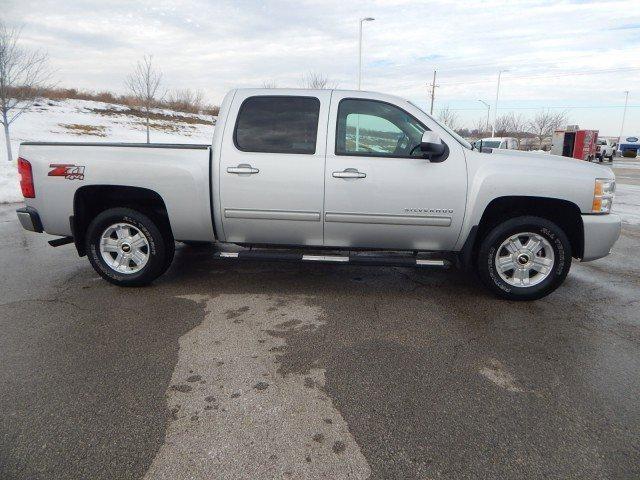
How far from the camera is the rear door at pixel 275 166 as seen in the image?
4273 mm

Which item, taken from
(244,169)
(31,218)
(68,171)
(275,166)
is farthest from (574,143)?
(31,218)

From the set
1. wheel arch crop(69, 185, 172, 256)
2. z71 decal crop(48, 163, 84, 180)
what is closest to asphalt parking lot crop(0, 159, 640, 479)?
wheel arch crop(69, 185, 172, 256)

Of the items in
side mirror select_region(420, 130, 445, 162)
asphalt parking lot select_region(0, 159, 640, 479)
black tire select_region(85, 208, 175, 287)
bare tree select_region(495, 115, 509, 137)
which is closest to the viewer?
asphalt parking lot select_region(0, 159, 640, 479)

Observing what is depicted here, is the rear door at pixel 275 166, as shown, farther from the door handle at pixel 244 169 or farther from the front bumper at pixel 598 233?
the front bumper at pixel 598 233

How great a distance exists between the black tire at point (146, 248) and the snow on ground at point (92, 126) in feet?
41.4

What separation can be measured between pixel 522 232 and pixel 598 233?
2.15 ft

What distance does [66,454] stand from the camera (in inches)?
89.5

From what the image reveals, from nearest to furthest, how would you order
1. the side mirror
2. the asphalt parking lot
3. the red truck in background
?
the asphalt parking lot
the side mirror
the red truck in background

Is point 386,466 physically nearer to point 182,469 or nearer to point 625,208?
point 182,469

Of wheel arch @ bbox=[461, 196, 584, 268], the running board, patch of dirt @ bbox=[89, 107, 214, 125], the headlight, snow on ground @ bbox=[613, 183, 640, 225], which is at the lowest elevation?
snow on ground @ bbox=[613, 183, 640, 225]

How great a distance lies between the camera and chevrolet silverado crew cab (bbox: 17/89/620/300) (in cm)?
421

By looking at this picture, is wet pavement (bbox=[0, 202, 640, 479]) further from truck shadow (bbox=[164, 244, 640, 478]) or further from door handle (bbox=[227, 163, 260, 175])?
door handle (bbox=[227, 163, 260, 175])

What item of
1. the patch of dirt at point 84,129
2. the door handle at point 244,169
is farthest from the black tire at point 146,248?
the patch of dirt at point 84,129

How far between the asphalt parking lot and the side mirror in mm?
1430
